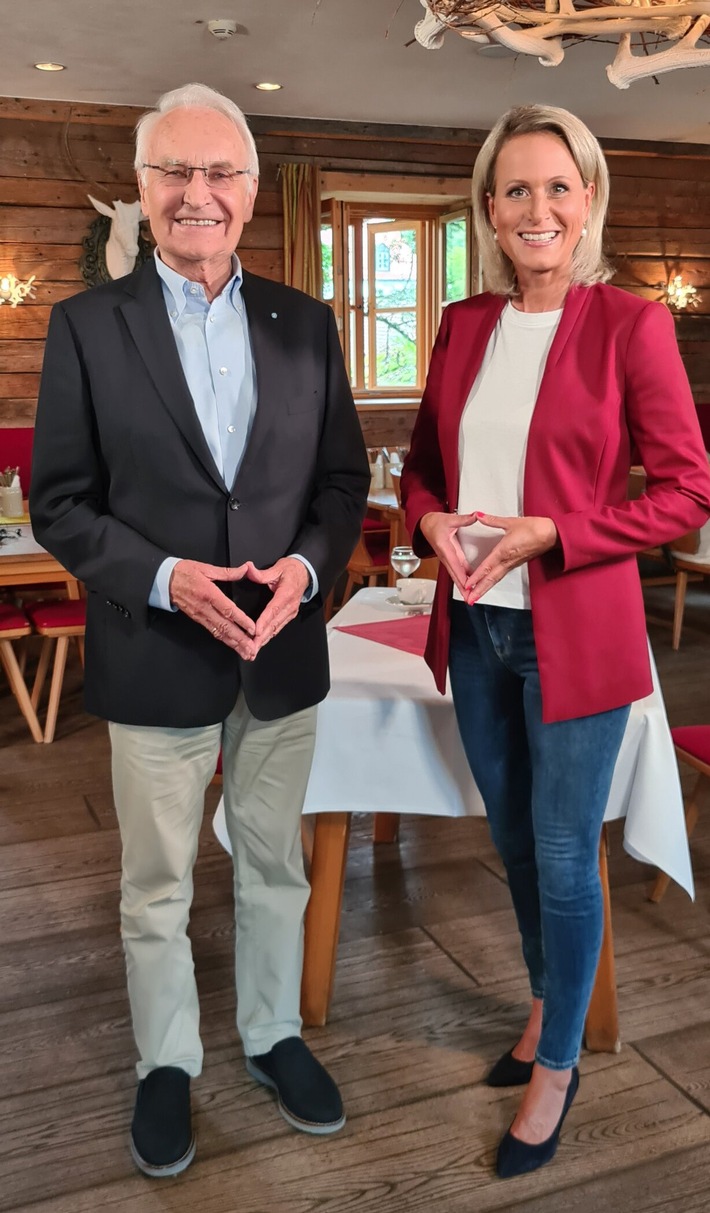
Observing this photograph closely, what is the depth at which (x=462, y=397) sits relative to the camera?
5.80 ft

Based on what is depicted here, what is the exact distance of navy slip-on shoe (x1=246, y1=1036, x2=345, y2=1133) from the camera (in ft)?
6.34

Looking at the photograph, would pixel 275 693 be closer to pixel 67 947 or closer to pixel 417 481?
pixel 417 481

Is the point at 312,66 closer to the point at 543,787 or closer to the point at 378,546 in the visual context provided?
the point at 378,546

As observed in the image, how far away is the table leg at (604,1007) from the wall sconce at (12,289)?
6.11 metres

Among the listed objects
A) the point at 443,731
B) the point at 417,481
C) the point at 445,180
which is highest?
the point at 445,180

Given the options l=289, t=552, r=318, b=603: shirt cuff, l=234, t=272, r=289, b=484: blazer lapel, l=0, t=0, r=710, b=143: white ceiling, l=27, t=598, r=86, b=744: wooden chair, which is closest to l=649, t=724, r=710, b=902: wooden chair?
l=289, t=552, r=318, b=603: shirt cuff

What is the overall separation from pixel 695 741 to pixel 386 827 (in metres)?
0.98

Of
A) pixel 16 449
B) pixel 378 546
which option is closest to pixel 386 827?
pixel 378 546

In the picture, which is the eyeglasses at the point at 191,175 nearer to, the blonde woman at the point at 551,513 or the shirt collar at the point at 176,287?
the shirt collar at the point at 176,287

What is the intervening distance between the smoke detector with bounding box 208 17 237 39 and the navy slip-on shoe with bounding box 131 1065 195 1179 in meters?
4.97

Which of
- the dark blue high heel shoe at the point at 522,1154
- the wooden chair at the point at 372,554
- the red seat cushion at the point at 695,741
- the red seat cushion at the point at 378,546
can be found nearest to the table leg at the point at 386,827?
the red seat cushion at the point at 695,741

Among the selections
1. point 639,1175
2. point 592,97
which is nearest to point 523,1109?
point 639,1175

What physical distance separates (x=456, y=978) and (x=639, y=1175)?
68 centimetres

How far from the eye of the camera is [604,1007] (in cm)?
214
